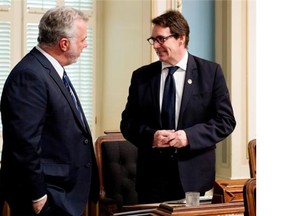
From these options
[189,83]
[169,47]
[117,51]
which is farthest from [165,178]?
[117,51]

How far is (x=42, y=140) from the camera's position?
1.87 m

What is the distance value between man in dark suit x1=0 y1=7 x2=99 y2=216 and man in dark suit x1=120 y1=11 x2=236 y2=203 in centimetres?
32

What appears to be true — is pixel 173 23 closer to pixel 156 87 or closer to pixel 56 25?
pixel 156 87

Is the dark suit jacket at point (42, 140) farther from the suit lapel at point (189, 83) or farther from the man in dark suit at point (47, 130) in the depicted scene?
the suit lapel at point (189, 83)

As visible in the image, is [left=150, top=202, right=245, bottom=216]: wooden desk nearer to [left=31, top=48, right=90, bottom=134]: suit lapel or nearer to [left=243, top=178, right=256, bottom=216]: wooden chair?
[left=243, top=178, right=256, bottom=216]: wooden chair

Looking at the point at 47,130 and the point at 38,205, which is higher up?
the point at 47,130

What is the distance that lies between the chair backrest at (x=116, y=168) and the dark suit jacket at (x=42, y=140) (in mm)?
857

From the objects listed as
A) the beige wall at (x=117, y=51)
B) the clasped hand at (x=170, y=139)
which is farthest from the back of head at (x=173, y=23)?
the beige wall at (x=117, y=51)

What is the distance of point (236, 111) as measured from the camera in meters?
3.75

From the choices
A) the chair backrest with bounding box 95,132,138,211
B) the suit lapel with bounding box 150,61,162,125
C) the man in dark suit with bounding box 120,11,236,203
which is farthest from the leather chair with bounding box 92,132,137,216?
the suit lapel with bounding box 150,61,162,125

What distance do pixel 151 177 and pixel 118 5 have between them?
195cm

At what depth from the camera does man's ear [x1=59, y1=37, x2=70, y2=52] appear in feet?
6.19

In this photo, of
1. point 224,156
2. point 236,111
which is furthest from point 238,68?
point 224,156

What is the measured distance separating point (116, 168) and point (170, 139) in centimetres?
82
